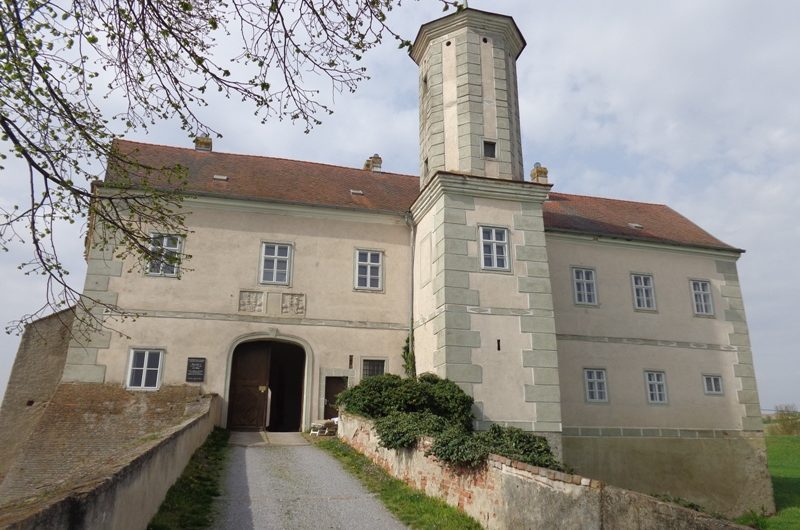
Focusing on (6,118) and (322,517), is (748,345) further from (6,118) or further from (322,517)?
(6,118)

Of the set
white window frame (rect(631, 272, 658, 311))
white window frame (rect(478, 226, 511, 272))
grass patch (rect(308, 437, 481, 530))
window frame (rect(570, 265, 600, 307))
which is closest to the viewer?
grass patch (rect(308, 437, 481, 530))

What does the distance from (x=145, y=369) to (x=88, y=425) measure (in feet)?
6.88

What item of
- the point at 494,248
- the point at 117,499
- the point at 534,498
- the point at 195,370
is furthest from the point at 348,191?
the point at 117,499

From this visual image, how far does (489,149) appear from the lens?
16938 mm

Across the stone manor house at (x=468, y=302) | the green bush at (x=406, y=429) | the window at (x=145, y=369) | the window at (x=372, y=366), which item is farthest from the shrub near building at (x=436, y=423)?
the window at (x=145, y=369)

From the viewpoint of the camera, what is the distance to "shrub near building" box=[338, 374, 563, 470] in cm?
812

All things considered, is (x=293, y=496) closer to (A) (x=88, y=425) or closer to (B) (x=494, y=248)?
(A) (x=88, y=425)

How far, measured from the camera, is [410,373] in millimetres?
17359

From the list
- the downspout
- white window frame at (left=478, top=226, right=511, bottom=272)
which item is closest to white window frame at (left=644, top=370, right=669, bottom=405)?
white window frame at (left=478, top=226, right=511, bottom=272)

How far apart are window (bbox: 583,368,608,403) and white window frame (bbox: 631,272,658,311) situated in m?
2.87

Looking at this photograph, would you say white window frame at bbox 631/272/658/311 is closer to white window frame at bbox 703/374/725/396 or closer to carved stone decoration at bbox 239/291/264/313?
white window frame at bbox 703/374/725/396

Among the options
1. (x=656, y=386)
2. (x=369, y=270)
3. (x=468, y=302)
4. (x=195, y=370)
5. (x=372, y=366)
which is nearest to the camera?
(x=468, y=302)

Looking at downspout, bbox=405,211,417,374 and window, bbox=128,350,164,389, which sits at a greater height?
downspout, bbox=405,211,417,374

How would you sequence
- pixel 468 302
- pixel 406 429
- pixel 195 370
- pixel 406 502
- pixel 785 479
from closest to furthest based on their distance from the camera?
pixel 406 502 < pixel 406 429 < pixel 468 302 < pixel 195 370 < pixel 785 479
